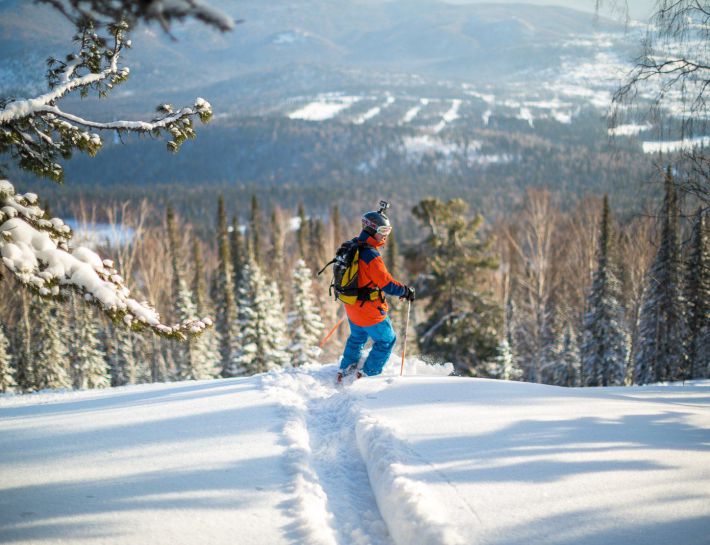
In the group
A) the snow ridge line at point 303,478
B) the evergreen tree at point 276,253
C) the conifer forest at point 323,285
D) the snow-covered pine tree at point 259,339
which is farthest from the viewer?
the evergreen tree at point 276,253

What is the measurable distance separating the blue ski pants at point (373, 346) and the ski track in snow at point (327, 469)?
23.9 inches

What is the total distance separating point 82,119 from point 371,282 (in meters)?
3.98

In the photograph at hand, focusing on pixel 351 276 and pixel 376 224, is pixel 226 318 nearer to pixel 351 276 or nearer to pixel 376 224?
pixel 351 276

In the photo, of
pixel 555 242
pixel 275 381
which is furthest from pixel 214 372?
pixel 555 242

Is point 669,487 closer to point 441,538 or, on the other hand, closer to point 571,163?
point 441,538

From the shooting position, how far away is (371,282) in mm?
6406

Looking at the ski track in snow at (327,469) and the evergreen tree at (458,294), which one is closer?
the ski track in snow at (327,469)

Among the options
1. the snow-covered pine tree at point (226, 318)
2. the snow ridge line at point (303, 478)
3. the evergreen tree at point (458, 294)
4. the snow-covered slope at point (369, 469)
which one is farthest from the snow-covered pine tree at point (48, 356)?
the snow ridge line at point (303, 478)

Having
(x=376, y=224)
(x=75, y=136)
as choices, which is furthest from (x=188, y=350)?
(x=75, y=136)

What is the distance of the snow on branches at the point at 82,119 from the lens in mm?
4234

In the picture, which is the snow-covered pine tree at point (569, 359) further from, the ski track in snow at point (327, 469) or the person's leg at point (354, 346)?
the ski track in snow at point (327, 469)

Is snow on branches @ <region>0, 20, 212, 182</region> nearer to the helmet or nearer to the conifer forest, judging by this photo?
the conifer forest

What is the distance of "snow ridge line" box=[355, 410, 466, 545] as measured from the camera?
294 centimetres

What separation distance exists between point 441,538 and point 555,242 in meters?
→ 45.7
